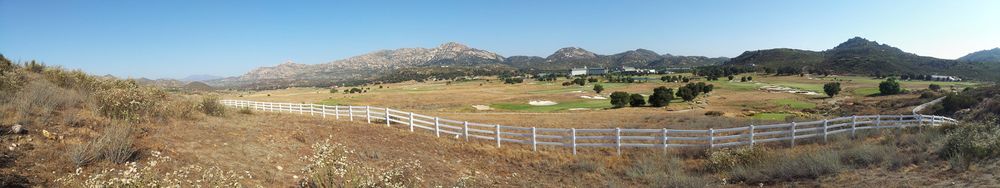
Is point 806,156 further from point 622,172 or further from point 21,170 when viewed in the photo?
point 21,170

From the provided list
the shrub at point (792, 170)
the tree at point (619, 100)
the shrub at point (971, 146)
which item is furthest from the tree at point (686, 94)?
the shrub at point (792, 170)

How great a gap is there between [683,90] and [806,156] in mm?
54601

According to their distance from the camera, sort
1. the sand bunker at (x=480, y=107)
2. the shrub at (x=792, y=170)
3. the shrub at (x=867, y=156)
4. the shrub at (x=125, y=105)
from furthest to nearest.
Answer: the sand bunker at (x=480, y=107) < the shrub at (x=125, y=105) < the shrub at (x=867, y=156) < the shrub at (x=792, y=170)

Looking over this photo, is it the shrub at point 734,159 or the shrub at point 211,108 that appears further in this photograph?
the shrub at point 211,108

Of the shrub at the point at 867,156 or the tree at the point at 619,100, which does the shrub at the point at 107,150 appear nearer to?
the shrub at the point at 867,156

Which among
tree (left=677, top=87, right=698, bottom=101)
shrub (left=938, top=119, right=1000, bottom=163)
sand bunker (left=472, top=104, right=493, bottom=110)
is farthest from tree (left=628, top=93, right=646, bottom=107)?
shrub (left=938, top=119, right=1000, bottom=163)

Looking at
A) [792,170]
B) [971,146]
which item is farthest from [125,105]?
[971,146]

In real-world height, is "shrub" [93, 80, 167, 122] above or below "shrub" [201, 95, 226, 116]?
above

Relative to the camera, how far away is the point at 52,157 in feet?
23.3

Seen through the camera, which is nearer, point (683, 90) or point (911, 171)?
point (911, 171)

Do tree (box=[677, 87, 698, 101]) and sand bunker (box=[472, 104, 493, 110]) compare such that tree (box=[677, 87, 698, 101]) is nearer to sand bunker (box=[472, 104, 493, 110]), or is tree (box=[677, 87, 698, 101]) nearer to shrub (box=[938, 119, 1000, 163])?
sand bunker (box=[472, 104, 493, 110])

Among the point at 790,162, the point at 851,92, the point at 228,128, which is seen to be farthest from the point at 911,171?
the point at 851,92

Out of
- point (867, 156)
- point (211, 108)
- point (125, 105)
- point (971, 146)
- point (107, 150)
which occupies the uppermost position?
point (125, 105)

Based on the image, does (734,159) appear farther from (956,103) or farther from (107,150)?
(956,103)
